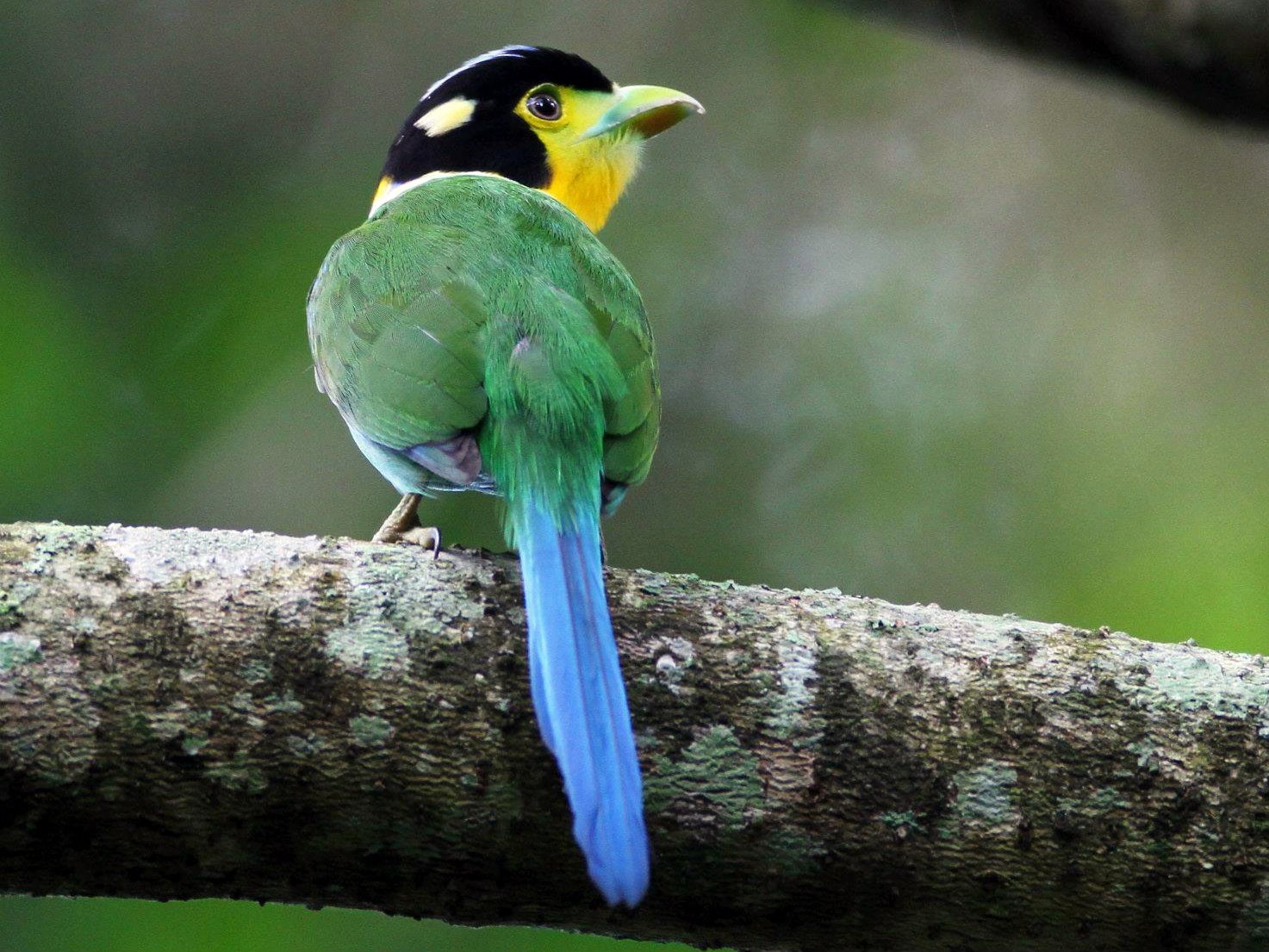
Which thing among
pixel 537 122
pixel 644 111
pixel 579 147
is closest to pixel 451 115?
pixel 537 122

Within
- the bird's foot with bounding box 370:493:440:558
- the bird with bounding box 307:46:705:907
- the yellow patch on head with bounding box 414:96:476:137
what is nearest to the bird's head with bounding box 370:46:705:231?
the yellow patch on head with bounding box 414:96:476:137

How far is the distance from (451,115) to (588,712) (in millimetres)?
2477

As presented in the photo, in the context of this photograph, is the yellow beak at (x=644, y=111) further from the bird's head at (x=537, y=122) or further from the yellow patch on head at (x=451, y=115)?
the yellow patch on head at (x=451, y=115)

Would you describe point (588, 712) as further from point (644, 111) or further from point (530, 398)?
point (644, 111)

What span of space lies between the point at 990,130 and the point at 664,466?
7.38ft

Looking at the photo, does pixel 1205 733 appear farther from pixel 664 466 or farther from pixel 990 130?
pixel 990 130

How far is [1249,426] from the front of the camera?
218 inches

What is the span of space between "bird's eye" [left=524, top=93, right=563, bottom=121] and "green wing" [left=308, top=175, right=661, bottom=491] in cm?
81

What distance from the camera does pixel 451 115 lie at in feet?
13.5

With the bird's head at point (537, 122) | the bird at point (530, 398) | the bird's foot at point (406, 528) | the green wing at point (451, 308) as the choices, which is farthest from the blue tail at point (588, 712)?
the bird's head at point (537, 122)

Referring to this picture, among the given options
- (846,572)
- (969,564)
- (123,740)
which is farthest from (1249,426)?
(123,740)

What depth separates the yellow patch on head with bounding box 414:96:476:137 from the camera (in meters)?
4.10

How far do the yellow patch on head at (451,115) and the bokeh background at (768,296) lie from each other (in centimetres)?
107

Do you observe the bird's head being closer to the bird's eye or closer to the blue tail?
the bird's eye
